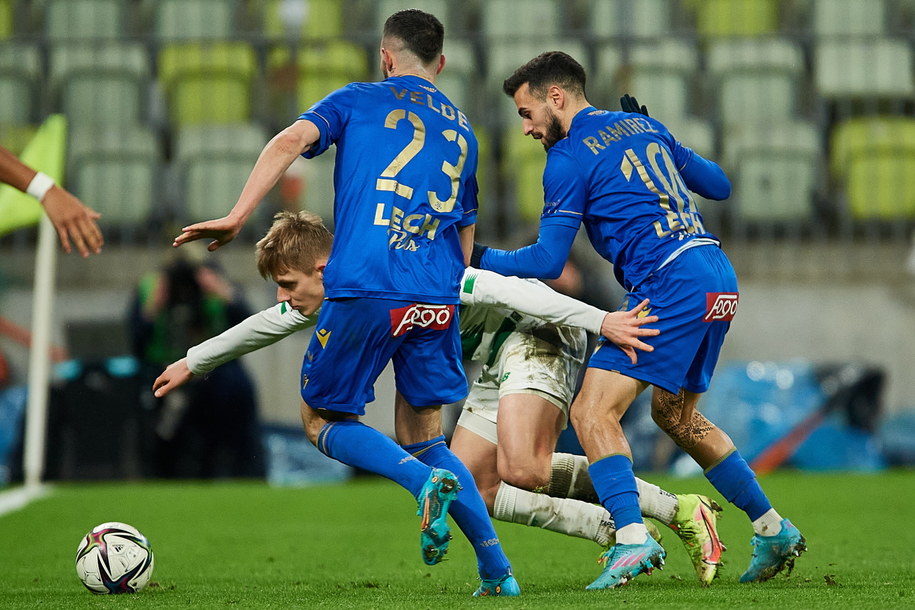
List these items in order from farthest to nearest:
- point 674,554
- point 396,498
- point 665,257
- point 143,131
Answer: point 143,131 → point 396,498 → point 674,554 → point 665,257

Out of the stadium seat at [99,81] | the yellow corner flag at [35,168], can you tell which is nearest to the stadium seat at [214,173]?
the stadium seat at [99,81]

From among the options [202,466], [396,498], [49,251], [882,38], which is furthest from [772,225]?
[49,251]

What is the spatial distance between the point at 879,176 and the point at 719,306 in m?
7.11

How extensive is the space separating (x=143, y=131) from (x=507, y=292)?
7356 mm

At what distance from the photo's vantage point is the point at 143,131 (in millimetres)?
11148

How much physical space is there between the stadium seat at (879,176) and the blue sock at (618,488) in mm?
7277

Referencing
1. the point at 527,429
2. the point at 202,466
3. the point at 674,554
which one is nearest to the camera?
the point at 527,429

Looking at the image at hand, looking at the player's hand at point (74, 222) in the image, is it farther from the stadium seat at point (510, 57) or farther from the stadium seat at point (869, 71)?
the stadium seat at point (869, 71)

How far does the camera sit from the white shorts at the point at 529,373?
5.06 meters

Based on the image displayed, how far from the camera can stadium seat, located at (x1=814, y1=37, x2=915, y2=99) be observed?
11.4 metres

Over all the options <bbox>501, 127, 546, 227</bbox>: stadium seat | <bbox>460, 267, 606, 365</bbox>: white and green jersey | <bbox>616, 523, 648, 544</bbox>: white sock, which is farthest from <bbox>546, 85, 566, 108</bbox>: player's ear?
→ <bbox>501, 127, 546, 227</bbox>: stadium seat

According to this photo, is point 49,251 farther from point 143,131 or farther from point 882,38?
point 882,38

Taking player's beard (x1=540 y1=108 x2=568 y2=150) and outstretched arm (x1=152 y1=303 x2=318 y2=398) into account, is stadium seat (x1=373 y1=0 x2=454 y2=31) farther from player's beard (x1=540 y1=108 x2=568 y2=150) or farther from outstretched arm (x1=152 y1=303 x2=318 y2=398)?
outstretched arm (x1=152 y1=303 x2=318 y2=398)

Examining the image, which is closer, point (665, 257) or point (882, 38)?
point (665, 257)
